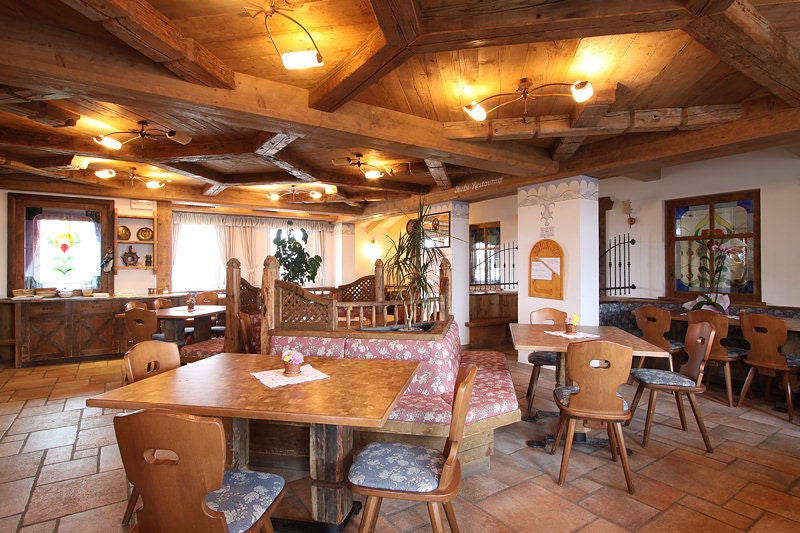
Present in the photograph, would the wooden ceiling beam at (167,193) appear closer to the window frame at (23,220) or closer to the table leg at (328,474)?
the window frame at (23,220)

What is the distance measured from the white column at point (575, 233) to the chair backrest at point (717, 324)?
3.49ft

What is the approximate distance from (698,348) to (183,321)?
17.7 feet

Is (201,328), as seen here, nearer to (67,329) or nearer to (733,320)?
(67,329)

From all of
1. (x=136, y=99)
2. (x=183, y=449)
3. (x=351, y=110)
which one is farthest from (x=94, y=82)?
(x=183, y=449)

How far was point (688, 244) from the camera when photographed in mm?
5805

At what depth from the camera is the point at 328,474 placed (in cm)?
208

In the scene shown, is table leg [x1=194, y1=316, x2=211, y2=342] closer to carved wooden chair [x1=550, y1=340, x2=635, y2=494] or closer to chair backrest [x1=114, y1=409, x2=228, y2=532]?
chair backrest [x1=114, y1=409, x2=228, y2=532]

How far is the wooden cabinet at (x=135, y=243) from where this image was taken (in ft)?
22.2

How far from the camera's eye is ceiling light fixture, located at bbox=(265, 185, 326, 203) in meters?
7.02

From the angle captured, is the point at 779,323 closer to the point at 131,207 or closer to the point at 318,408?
the point at 318,408

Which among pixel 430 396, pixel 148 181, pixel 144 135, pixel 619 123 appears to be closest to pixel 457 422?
pixel 430 396

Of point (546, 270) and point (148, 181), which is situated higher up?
point (148, 181)

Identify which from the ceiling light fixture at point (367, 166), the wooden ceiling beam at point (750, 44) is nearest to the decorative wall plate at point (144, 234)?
the ceiling light fixture at point (367, 166)

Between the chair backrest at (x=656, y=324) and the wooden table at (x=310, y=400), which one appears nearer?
the wooden table at (x=310, y=400)
